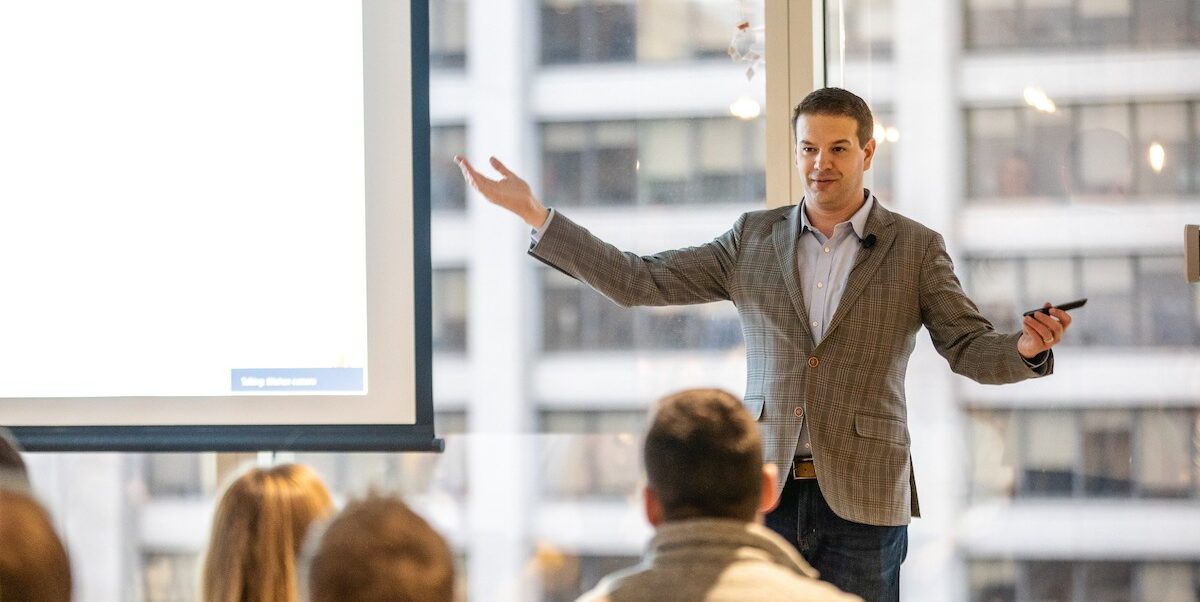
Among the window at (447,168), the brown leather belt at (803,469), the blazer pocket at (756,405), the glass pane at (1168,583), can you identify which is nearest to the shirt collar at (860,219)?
the blazer pocket at (756,405)

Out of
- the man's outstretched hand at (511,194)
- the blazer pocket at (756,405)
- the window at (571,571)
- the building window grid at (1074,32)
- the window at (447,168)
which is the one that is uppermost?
the building window grid at (1074,32)

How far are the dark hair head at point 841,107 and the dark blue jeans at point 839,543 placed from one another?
0.75 metres

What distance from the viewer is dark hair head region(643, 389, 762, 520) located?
1.49 meters

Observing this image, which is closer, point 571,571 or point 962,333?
point 962,333

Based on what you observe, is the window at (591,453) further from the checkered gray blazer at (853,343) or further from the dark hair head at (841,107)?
the dark hair head at (841,107)

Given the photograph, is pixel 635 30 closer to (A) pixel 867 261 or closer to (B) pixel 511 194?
(B) pixel 511 194

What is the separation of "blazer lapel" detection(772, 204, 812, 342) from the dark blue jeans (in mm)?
339

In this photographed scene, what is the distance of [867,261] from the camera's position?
2.34m

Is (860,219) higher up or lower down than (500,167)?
lower down

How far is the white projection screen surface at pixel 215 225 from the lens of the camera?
281 cm

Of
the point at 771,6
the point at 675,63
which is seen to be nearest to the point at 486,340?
the point at 675,63

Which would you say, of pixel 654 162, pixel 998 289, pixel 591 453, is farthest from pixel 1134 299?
pixel 591 453

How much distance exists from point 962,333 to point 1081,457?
0.74 meters

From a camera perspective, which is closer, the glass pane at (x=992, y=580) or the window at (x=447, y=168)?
the glass pane at (x=992, y=580)
